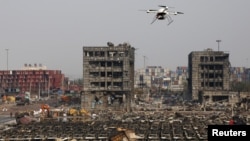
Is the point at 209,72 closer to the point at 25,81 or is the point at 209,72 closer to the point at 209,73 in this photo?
the point at 209,73

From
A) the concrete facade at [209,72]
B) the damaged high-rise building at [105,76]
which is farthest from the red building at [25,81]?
the damaged high-rise building at [105,76]

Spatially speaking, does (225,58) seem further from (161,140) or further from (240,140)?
(240,140)

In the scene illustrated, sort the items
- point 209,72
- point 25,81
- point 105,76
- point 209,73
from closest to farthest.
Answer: point 105,76 → point 209,72 → point 209,73 → point 25,81

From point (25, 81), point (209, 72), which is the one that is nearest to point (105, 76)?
point (209, 72)

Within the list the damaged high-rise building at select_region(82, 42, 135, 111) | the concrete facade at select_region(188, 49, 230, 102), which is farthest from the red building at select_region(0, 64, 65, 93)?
the damaged high-rise building at select_region(82, 42, 135, 111)

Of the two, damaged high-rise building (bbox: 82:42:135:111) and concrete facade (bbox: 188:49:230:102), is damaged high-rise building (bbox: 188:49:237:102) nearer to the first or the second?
concrete facade (bbox: 188:49:230:102)
